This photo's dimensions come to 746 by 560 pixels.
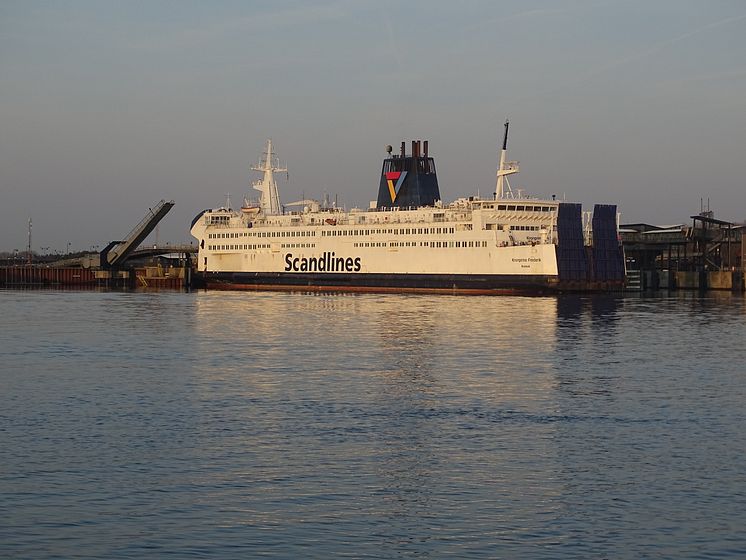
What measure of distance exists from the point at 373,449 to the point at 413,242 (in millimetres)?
62664

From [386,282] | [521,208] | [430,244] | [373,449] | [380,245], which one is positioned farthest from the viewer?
[380,245]

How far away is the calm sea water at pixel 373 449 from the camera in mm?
13430

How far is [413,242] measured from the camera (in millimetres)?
80875

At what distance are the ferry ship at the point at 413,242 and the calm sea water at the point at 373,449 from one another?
35437 millimetres

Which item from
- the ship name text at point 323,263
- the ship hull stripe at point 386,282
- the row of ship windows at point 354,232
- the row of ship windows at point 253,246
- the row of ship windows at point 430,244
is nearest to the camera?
the ship hull stripe at point 386,282

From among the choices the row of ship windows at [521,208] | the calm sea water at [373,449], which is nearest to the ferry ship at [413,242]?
the row of ship windows at [521,208]

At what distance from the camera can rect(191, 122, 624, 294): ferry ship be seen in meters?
74.3

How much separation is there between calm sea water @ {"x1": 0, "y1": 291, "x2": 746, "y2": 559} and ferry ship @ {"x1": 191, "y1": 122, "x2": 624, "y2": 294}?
116 ft

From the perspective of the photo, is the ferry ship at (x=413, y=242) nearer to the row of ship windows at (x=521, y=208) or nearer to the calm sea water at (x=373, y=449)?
the row of ship windows at (x=521, y=208)

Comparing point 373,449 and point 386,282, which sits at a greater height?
point 386,282

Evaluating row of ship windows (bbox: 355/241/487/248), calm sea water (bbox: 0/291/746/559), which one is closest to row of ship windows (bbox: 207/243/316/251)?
row of ship windows (bbox: 355/241/487/248)

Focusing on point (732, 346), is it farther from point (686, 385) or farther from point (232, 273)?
point (232, 273)

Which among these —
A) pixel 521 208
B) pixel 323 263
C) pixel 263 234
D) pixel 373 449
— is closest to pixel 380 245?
pixel 323 263

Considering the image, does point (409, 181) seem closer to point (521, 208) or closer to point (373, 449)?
point (521, 208)
